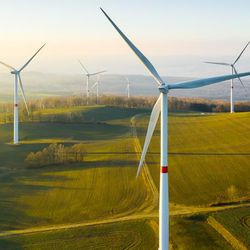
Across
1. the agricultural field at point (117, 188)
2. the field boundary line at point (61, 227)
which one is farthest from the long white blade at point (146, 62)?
the field boundary line at point (61, 227)

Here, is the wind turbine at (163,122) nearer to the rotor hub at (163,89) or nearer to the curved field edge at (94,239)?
the rotor hub at (163,89)

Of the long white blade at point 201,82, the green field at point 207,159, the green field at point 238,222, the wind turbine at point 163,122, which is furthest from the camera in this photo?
the green field at point 207,159

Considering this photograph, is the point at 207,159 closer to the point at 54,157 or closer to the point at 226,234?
the point at 54,157

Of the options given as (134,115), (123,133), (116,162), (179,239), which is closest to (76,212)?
(179,239)

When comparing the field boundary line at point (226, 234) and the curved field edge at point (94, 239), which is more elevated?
the field boundary line at point (226, 234)

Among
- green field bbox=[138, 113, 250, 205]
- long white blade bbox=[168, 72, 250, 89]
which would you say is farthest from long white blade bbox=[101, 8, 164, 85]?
green field bbox=[138, 113, 250, 205]

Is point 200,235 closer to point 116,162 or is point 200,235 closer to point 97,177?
point 97,177

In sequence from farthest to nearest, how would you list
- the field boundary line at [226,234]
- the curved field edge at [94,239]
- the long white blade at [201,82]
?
1. the curved field edge at [94,239]
2. the field boundary line at [226,234]
3. the long white blade at [201,82]
